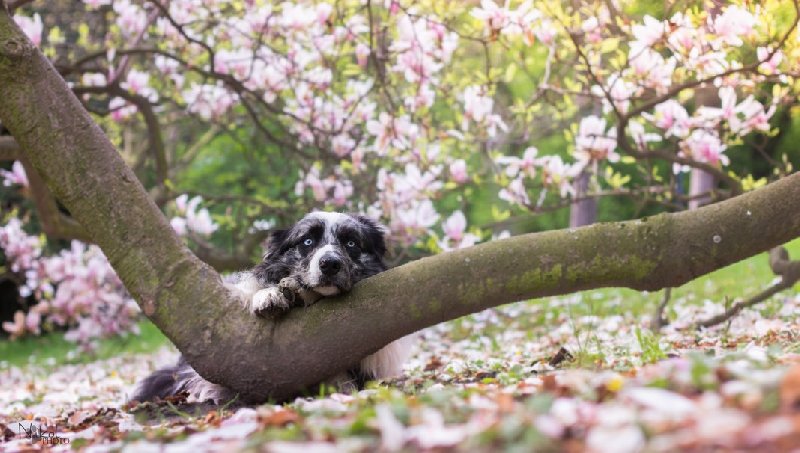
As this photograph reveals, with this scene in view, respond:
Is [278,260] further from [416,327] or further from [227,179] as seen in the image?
[227,179]

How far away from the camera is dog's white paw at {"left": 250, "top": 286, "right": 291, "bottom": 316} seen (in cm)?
384

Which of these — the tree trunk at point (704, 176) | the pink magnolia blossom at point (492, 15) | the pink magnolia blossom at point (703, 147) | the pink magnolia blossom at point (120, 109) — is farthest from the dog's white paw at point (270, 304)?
the pink magnolia blossom at point (120, 109)

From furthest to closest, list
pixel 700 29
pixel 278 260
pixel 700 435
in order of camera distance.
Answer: pixel 700 29 → pixel 278 260 → pixel 700 435

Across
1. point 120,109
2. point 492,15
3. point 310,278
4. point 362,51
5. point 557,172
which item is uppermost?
point 120,109

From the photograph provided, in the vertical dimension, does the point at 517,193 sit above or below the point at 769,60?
below

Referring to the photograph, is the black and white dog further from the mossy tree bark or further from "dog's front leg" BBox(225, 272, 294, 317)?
the mossy tree bark

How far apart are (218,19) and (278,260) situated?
12.2ft

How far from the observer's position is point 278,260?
464 centimetres

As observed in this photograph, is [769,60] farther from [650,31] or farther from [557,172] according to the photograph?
[557,172]

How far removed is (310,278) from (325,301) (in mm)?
215

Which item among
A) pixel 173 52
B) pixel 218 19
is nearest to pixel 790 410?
pixel 218 19

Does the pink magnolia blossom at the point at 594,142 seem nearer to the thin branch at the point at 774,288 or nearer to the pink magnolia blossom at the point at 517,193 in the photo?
the pink magnolia blossom at the point at 517,193

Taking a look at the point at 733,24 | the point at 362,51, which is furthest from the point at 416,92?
the point at 733,24

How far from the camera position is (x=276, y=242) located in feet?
16.1
